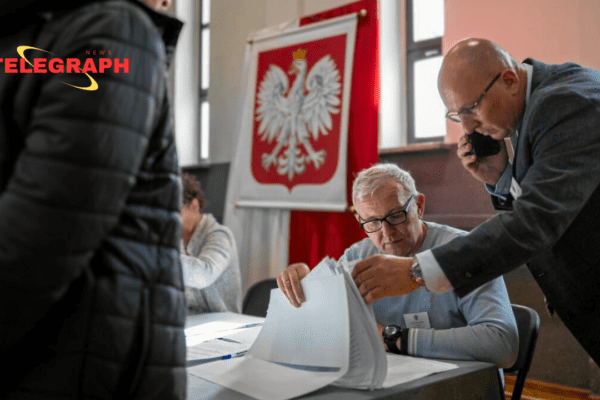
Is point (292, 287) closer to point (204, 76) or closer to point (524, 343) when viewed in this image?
point (524, 343)

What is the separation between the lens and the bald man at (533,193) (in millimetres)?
1030

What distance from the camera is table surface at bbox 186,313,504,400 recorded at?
3.21 ft

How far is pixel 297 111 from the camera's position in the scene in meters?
3.89

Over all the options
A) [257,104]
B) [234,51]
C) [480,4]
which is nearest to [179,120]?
[234,51]

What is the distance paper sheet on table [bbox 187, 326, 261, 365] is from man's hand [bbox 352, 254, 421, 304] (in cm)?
48

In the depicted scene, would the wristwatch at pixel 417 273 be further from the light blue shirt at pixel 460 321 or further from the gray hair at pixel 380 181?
the gray hair at pixel 380 181

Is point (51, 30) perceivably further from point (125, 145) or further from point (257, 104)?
point (257, 104)

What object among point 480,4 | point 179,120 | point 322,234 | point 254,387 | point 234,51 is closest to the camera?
point 254,387

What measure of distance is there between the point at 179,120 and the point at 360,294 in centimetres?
473

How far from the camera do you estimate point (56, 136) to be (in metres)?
0.59

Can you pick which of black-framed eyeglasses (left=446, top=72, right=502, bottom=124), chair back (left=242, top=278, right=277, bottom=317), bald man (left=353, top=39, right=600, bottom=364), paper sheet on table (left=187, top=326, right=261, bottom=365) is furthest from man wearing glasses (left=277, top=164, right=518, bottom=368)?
chair back (left=242, top=278, right=277, bottom=317)

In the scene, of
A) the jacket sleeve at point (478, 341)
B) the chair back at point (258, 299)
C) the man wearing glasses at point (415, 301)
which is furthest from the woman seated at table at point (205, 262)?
the jacket sleeve at point (478, 341)

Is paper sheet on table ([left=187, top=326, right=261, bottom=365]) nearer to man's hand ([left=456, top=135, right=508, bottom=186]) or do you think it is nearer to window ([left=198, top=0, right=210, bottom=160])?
man's hand ([left=456, top=135, right=508, bottom=186])

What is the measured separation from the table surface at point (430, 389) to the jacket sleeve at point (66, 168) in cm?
48
